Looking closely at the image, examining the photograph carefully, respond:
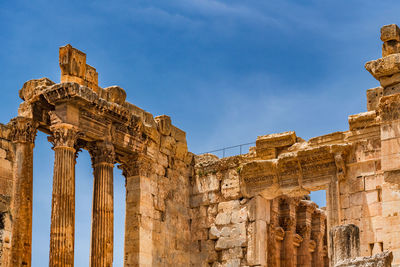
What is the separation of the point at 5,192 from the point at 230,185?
5.98m

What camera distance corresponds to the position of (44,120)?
1648cm

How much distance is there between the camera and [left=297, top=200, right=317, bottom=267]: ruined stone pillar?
72.0ft

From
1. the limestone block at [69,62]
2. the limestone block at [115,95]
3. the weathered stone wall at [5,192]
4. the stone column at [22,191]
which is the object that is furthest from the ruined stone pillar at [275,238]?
the weathered stone wall at [5,192]

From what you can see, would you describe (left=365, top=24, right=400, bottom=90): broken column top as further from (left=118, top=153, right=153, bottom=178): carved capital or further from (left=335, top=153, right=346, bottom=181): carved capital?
(left=118, top=153, right=153, bottom=178): carved capital

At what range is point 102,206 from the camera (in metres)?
16.3

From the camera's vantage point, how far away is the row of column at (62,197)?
15.0 m

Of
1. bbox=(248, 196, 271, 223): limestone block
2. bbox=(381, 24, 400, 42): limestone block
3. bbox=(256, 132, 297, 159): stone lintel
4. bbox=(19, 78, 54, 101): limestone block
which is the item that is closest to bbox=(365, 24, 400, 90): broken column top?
bbox=(381, 24, 400, 42): limestone block

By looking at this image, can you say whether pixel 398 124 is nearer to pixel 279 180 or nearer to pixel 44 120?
pixel 279 180

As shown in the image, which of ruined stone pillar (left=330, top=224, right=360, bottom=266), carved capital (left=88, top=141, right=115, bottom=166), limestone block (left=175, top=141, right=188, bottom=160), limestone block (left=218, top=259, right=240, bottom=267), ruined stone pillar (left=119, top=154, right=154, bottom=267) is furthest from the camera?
limestone block (left=175, top=141, right=188, bottom=160)

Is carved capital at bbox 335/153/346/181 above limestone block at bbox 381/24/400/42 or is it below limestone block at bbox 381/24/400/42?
below

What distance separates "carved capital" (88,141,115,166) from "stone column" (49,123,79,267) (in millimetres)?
849

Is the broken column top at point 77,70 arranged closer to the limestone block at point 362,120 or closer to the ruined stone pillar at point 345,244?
the limestone block at point 362,120

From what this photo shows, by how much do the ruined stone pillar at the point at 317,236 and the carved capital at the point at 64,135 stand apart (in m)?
10.2

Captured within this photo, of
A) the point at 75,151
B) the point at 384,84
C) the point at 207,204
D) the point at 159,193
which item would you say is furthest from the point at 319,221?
the point at 75,151
